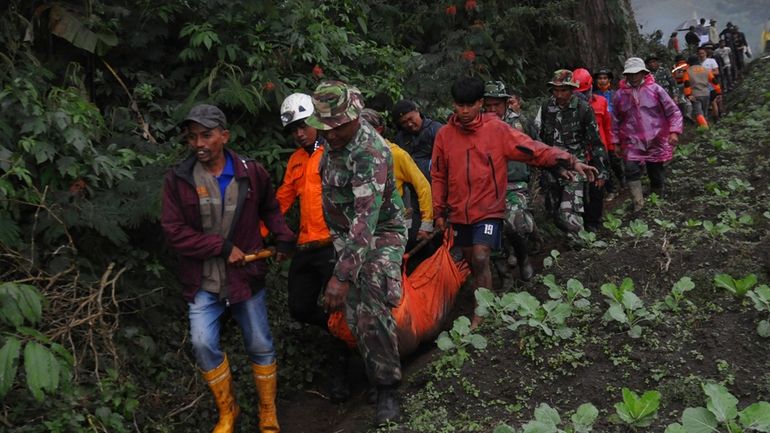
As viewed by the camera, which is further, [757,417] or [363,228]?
[363,228]

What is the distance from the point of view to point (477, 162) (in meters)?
6.00

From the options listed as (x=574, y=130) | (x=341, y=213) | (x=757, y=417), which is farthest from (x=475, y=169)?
(x=757, y=417)

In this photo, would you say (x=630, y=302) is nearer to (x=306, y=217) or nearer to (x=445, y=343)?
(x=445, y=343)

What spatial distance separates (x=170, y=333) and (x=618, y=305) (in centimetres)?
339

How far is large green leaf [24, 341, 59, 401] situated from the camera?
11.4ft

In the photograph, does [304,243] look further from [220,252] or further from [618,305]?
[618,305]

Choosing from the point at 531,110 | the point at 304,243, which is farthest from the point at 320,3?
the point at 304,243

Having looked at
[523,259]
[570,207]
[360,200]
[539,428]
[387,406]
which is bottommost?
[387,406]

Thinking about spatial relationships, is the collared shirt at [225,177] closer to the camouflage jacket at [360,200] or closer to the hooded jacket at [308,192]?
the camouflage jacket at [360,200]

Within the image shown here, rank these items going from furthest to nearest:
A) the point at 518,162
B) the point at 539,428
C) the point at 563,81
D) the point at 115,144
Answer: the point at 563,81, the point at 518,162, the point at 115,144, the point at 539,428

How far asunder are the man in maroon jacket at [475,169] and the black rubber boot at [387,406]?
4.40 feet

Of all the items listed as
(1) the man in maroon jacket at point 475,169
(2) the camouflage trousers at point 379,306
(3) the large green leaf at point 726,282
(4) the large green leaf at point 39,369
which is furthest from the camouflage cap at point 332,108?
(3) the large green leaf at point 726,282

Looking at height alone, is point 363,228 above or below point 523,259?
above

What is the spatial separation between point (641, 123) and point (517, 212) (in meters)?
2.67
